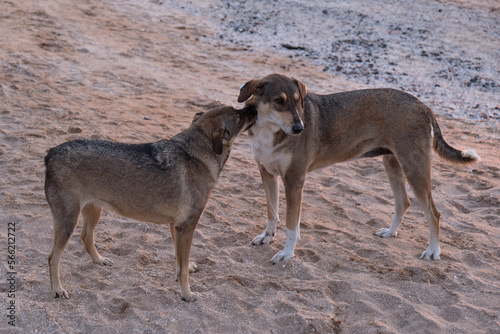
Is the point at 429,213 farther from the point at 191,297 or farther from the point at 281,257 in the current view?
the point at 191,297

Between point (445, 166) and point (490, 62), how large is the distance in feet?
20.6

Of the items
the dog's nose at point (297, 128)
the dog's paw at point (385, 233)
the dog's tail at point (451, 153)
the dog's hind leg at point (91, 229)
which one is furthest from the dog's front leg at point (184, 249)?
the dog's tail at point (451, 153)

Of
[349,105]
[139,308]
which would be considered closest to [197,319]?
[139,308]

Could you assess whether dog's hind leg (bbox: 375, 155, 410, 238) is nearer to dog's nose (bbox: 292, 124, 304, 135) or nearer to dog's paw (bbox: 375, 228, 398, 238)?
dog's paw (bbox: 375, 228, 398, 238)

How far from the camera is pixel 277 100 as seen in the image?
586 cm

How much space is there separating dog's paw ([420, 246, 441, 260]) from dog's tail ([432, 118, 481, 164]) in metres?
1.12

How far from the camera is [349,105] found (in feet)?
21.5

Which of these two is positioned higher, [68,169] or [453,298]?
[68,169]

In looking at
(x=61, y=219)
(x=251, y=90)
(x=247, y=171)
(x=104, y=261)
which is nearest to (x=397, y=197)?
(x=247, y=171)

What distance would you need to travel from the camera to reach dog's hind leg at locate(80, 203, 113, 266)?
18.4 feet

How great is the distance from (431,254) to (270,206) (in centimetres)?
202

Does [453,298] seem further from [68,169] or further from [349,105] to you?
[68,169]

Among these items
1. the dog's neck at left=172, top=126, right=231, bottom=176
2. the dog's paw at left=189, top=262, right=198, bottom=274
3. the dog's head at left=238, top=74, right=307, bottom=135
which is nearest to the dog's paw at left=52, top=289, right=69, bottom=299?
the dog's paw at left=189, top=262, right=198, bottom=274

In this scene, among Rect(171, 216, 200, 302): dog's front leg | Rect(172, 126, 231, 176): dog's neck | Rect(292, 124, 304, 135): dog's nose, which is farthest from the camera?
Rect(292, 124, 304, 135): dog's nose
